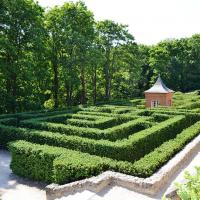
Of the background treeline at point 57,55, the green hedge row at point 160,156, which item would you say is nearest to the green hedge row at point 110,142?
the green hedge row at point 160,156

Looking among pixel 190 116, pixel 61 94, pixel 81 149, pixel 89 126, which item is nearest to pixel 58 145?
pixel 81 149

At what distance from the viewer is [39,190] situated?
12.5 m

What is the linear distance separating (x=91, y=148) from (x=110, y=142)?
0.93 meters

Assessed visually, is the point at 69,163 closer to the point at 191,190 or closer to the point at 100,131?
the point at 100,131

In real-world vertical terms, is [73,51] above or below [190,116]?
above

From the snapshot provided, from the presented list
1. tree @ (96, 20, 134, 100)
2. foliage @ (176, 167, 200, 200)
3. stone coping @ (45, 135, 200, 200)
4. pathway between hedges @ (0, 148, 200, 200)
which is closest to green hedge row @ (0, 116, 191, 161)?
pathway between hedges @ (0, 148, 200, 200)

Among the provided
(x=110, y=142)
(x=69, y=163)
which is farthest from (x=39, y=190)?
(x=110, y=142)

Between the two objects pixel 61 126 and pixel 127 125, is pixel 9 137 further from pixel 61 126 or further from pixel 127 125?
pixel 127 125

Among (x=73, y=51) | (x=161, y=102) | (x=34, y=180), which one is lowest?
(x=34, y=180)

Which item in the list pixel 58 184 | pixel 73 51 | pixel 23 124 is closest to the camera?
pixel 58 184

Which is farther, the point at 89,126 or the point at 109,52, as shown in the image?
the point at 109,52

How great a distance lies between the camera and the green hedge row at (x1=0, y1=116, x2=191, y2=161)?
1313 centimetres

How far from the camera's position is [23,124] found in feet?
63.4

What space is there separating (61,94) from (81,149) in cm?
2804
